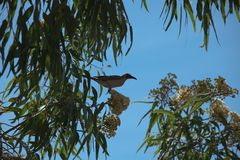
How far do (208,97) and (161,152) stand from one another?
0.43m

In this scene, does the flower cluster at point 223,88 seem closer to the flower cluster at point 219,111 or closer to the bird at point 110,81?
the flower cluster at point 219,111

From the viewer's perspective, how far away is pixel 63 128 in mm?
3170

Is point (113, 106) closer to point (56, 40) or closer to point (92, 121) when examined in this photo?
point (92, 121)

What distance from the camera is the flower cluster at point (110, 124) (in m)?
2.84

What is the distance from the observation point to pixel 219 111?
2863 mm

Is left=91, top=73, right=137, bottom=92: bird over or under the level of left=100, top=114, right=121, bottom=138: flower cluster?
over

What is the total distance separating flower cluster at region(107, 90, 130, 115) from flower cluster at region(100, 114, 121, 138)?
53 mm

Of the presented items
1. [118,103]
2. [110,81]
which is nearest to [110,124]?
[118,103]

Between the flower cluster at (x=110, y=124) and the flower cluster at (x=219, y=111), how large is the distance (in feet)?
1.61

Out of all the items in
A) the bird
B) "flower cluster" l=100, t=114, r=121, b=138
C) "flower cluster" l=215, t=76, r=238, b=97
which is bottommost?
"flower cluster" l=100, t=114, r=121, b=138

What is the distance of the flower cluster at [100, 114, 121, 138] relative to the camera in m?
2.84

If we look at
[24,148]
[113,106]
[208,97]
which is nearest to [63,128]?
[24,148]

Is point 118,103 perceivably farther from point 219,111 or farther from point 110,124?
point 219,111

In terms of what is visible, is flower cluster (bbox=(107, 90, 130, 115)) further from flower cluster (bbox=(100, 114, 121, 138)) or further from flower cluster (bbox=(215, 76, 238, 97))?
flower cluster (bbox=(215, 76, 238, 97))
